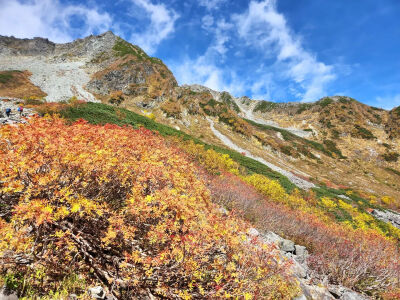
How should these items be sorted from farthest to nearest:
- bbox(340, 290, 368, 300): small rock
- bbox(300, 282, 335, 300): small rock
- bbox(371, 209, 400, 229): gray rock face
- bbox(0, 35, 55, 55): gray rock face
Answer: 1. bbox(0, 35, 55, 55): gray rock face
2. bbox(371, 209, 400, 229): gray rock face
3. bbox(340, 290, 368, 300): small rock
4. bbox(300, 282, 335, 300): small rock

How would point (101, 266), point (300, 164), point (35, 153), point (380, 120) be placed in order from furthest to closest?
point (380, 120) → point (300, 164) → point (35, 153) → point (101, 266)

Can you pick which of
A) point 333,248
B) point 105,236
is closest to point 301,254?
point 333,248

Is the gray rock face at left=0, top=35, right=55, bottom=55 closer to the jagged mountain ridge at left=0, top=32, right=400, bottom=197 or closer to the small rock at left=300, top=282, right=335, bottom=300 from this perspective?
the jagged mountain ridge at left=0, top=32, right=400, bottom=197

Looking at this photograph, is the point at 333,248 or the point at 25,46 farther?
the point at 25,46

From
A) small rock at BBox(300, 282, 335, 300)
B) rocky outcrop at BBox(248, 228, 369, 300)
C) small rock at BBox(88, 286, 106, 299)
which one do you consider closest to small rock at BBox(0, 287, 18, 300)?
small rock at BBox(88, 286, 106, 299)

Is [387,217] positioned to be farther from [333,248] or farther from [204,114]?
[204,114]

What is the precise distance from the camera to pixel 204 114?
169 feet

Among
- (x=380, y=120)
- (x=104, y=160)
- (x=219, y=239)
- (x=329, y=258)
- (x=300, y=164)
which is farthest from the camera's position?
(x=380, y=120)

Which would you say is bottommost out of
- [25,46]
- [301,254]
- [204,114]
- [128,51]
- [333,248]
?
[301,254]

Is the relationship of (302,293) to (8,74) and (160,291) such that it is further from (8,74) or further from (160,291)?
(8,74)

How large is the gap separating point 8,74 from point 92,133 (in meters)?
47.7

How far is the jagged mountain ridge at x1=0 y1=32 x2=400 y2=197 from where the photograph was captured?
39.7 m

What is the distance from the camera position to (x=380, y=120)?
70.4 m

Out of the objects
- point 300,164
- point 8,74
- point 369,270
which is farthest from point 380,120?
point 8,74
